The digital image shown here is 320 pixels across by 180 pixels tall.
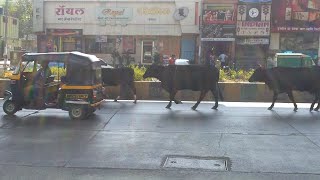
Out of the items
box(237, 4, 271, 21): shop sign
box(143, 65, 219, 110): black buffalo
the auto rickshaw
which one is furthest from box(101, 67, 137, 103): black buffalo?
box(237, 4, 271, 21): shop sign

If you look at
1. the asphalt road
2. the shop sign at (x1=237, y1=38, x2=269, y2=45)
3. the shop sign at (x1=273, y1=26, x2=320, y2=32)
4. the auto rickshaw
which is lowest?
the asphalt road

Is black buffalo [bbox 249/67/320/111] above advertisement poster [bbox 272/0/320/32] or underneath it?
underneath

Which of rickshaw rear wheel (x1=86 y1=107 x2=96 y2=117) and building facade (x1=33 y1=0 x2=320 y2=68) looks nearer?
rickshaw rear wheel (x1=86 y1=107 x2=96 y2=117)

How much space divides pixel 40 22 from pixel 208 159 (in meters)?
30.1

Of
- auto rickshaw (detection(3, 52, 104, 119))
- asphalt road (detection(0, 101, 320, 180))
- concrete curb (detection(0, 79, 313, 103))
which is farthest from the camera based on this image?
concrete curb (detection(0, 79, 313, 103))

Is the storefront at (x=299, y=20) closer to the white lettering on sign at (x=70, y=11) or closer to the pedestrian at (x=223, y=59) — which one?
the pedestrian at (x=223, y=59)

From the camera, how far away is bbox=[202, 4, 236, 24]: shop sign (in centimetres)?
3250

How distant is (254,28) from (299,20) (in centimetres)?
325

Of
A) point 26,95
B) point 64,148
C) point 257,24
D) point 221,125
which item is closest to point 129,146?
point 64,148

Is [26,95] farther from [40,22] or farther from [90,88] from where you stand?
[40,22]

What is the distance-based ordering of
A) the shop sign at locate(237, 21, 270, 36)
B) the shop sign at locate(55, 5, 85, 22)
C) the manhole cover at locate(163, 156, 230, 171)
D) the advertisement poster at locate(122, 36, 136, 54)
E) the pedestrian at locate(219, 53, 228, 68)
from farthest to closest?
the shop sign at locate(55, 5, 85, 22)
the advertisement poster at locate(122, 36, 136, 54)
the shop sign at locate(237, 21, 270, 36)
the pedestrian at locate(219, 53, 228, 68)
the manhole cover at locate(163, 156, 230, 171)

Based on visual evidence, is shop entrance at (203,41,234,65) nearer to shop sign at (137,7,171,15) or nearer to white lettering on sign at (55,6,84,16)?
shop sign at (137,7,171,15)

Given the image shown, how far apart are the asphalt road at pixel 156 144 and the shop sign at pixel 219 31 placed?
19.7 meters

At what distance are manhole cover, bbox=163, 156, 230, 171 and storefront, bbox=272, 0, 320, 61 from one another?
26556 millimetres
